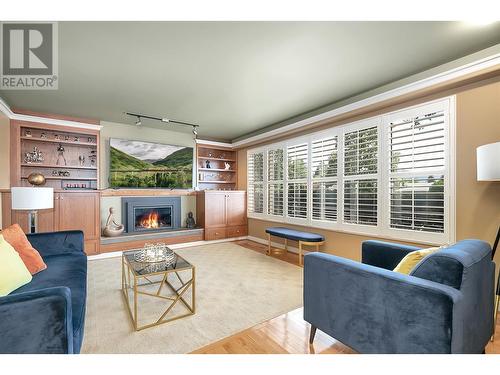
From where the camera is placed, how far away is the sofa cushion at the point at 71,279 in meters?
1.48

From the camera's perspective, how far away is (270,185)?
5.25 metres

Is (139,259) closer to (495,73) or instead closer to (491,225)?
(491,225)

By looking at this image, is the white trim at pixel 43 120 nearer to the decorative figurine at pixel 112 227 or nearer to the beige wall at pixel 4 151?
the beige wall at pixel 4 151

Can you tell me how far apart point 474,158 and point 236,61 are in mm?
2700

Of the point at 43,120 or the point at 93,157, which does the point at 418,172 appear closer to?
the point at 93,157

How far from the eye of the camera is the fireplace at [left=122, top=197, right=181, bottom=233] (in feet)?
15.8

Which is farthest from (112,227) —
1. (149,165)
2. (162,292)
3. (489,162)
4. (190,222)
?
(489,162)

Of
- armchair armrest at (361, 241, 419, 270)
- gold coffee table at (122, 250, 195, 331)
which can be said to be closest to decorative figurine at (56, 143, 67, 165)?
gold coffee table at (122, 250, 195, 331)

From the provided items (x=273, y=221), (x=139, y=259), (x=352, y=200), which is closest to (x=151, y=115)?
(x=139, y=259)

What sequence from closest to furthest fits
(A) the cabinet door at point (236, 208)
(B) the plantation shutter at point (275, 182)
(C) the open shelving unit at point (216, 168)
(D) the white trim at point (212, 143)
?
(B) the plantation shutter at point (275, 182) → (A) the cabinet door at point (236, 208) → (D) the white trim at point (212, 143) → (C) the open shelving unit at point (216, 168)

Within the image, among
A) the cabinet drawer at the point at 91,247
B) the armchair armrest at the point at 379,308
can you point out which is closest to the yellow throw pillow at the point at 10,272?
the armchair armrest at the point at 379,308

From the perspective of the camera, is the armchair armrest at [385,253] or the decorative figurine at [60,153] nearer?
the armchair armrest at [385,253]

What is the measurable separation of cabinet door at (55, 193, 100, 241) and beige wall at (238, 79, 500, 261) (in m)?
5.28

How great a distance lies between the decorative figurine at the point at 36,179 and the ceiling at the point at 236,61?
112 centimetres
